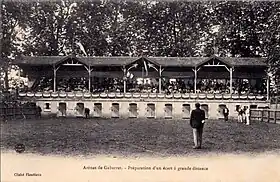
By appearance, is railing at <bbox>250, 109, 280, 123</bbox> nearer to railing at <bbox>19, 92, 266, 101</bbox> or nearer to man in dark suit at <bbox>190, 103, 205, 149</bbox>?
railing at <bbox>19, 92, 266, 101</bbox>

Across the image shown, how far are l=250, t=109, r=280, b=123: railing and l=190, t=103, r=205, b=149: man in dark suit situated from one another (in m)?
1.43

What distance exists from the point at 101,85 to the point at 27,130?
2.41 meters

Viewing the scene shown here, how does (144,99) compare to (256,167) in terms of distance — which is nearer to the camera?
(256,167)

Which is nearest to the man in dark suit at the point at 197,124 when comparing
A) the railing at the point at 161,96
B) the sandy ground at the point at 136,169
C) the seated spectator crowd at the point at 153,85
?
the sandy ground at the point at 136,169

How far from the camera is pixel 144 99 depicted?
607 cm

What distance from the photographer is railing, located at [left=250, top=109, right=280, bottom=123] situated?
18.9 feet

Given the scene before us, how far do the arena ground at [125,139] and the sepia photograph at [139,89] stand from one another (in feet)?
0.04

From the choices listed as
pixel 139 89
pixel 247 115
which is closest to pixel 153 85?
pixel 139 89

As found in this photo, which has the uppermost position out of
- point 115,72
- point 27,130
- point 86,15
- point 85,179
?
point 86,15

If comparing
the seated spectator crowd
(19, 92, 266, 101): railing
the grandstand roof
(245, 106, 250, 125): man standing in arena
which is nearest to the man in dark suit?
the grandstand roof

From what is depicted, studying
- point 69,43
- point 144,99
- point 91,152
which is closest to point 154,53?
point 144,99

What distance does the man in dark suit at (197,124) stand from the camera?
14.4ft

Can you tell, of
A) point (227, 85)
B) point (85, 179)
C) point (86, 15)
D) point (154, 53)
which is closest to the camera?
point (85, 179)

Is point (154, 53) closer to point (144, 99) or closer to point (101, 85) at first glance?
point (144, 99)
